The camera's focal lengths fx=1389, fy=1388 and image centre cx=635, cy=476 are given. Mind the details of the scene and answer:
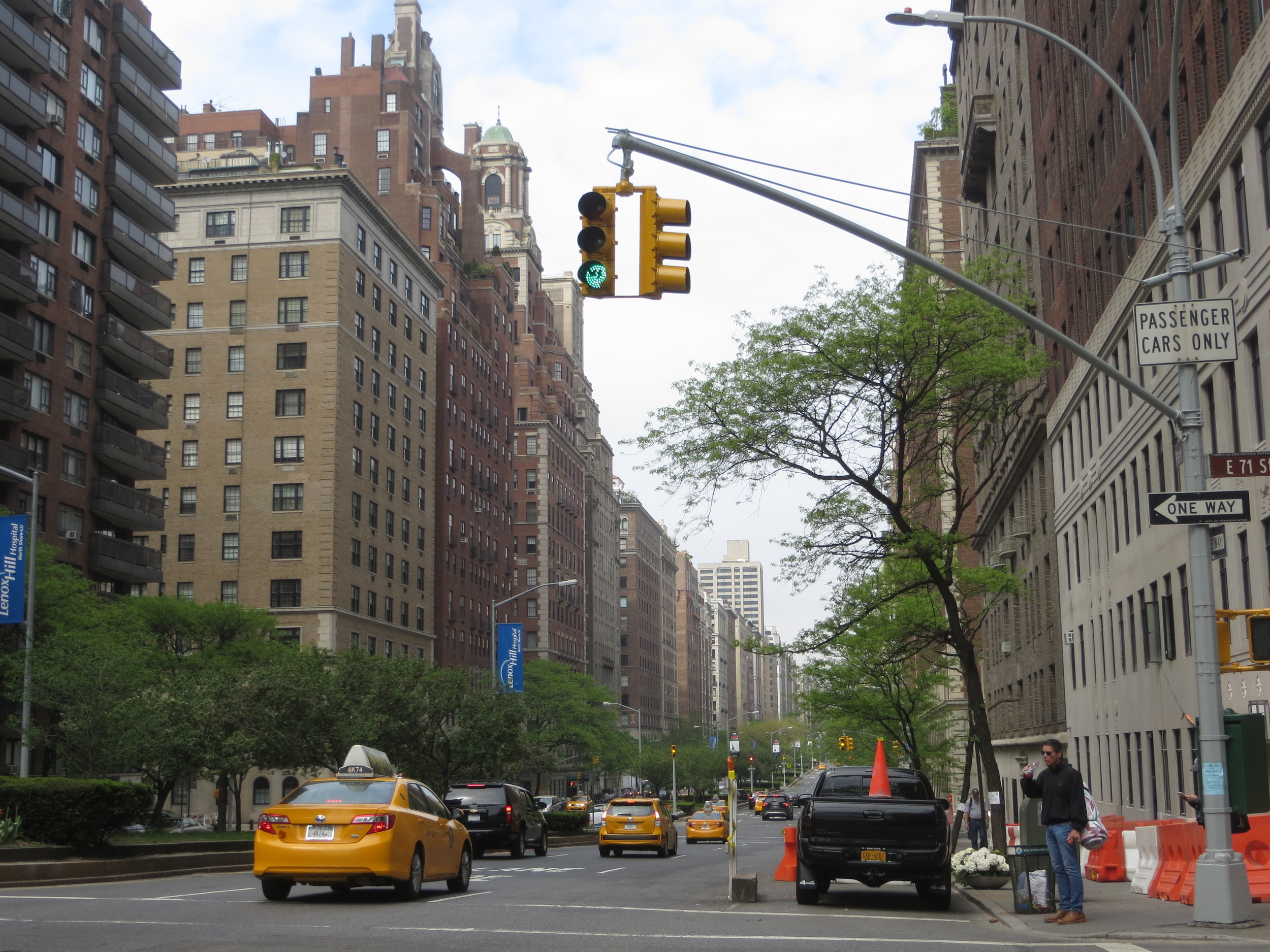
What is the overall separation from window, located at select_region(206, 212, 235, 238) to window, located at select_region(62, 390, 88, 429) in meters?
20.1

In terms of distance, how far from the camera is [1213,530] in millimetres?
18562

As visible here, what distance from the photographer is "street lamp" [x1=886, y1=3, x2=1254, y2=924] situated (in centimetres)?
1409

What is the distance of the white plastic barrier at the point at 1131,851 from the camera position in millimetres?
22172

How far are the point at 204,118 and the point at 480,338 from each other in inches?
1056

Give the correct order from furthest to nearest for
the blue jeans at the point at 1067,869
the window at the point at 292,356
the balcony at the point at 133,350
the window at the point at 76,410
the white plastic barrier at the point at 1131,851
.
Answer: the window at the point at 292,356 → the balcony at the point at 133,350 → the window at the point at 76,410 → the white plastic barrier at the point at 1131,851 → the blue jeans at the point at 1067,869

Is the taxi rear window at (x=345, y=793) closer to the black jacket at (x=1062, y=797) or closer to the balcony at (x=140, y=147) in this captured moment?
the black jacket at (x=1062, y=797)

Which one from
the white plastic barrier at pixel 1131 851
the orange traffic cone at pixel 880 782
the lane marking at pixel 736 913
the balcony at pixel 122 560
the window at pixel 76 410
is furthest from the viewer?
the balcony at pixel 122 560

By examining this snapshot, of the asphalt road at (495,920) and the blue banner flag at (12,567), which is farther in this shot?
the blue banner flag at (12,567)

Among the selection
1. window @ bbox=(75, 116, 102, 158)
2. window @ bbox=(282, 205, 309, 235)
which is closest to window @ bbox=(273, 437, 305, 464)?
window @ bbox=(282, 205, 309, 235)

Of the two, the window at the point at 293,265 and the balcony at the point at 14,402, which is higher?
the window at the point at 293,265

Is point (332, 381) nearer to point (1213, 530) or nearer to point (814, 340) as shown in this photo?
point (814, 340)

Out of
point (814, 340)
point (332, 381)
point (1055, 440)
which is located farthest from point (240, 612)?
point (814, 340)

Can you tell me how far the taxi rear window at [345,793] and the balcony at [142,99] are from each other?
54792mm

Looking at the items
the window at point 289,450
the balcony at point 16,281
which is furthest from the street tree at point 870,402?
the window at point 289,450
